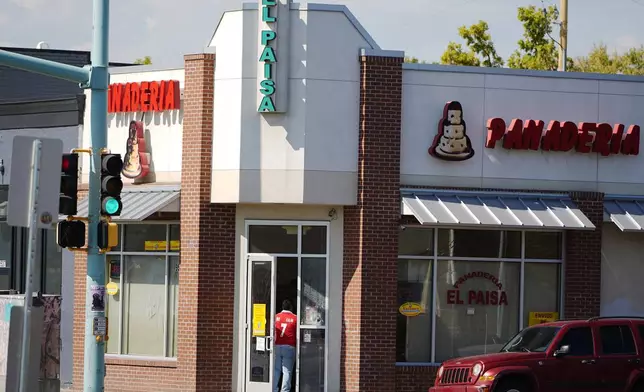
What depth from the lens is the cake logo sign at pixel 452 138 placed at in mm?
21297

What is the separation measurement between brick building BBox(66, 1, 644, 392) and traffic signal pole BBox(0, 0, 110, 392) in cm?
342

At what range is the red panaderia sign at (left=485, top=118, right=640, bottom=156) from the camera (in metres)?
21.5

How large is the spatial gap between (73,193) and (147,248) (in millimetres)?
6875

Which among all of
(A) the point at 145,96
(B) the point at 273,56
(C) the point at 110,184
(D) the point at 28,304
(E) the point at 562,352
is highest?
(B) the point at 273,56

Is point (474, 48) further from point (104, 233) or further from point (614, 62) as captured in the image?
point (104, 233)

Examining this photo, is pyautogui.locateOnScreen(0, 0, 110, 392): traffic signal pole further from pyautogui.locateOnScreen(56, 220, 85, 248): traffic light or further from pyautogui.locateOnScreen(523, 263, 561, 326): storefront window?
pyautogui.locateOnScreen(523, 263, 561, 326): storefront window

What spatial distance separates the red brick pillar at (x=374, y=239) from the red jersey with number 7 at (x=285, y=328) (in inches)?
44.6

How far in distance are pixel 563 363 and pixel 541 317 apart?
4.95m

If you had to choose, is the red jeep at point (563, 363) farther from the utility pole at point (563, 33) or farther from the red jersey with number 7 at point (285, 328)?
the utility pole at point (563, 33)

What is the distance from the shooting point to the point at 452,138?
842 inches

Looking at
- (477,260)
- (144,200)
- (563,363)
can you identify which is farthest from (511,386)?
(144,200)

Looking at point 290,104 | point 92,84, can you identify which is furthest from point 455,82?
point 92,84

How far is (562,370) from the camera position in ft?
56.2

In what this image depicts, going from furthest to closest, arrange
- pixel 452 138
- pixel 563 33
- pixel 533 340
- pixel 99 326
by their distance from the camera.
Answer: pixel 563 33 < pixel 452 138 < pixel 533 340 < pixel 99 326
